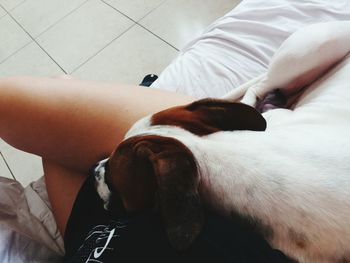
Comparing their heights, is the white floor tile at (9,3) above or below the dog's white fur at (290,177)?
above

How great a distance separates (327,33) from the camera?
3.77 ft

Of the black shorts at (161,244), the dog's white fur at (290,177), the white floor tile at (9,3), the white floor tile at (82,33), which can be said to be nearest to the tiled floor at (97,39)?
the white floor tile at (82,33)

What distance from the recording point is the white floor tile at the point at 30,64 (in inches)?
99.7

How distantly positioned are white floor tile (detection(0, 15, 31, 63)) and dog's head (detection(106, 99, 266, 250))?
7.69 feet

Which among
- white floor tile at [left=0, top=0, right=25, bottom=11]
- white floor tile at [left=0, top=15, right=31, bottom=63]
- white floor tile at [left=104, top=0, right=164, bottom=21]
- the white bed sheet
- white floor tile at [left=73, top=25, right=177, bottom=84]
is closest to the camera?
the white bed sheet

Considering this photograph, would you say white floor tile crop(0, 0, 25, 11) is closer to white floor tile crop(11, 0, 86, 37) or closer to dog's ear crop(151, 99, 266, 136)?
white floor tile crop(11, 0, 86, 37)

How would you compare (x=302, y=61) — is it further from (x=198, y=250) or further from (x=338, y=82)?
(x=198, y=250)

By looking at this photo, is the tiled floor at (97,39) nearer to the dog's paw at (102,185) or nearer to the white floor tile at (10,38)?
the white floor tile at (10,38)

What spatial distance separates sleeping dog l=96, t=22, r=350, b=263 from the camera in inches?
28.1

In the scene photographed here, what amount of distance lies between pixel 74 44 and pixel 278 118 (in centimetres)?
202

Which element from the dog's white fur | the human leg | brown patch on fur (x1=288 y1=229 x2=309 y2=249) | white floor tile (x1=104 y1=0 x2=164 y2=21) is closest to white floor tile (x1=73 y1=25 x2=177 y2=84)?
white floor tile (x1=104 y1=0 x2=164 y2=21)

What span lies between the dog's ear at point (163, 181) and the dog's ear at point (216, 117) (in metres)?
0.10

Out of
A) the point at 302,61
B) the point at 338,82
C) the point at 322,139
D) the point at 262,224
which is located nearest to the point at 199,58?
the point at 302,61

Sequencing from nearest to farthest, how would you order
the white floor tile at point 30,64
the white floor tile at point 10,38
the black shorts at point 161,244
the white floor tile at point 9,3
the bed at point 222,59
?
the black shorts at point 161,244 < the bed at point 222,59 < the white floor tile at point 30,64 < the white floor tile at point 10,38 < the white floor tile at point 9,3
